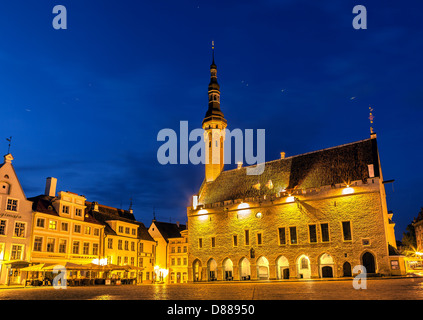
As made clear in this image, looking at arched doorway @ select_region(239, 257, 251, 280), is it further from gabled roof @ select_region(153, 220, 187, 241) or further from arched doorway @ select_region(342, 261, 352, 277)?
gabled roof @ select_region(153, 220, 187, 241)

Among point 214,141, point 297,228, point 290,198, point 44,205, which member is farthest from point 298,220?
point 44,205

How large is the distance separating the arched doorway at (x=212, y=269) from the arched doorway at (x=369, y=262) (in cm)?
1694

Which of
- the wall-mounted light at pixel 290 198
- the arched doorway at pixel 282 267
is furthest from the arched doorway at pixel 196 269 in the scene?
the wall-mounted light at pixel 290 198

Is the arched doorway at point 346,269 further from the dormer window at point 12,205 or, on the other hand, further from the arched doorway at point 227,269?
the dormer window at point 12,205

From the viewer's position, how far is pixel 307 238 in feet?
125

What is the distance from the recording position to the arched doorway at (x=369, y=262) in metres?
34.4

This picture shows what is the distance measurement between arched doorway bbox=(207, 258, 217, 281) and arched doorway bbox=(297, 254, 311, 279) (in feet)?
34.6

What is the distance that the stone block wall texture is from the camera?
116ft

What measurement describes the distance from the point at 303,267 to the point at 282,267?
7.75ft

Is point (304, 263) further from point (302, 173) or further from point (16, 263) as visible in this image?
point (16, 263)

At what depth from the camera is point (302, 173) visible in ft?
139

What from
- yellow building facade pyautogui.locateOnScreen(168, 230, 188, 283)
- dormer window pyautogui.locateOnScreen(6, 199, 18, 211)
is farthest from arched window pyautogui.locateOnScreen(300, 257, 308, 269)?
dormer window pyautogui.locateOnScreen(6, 199, 18, 211)
